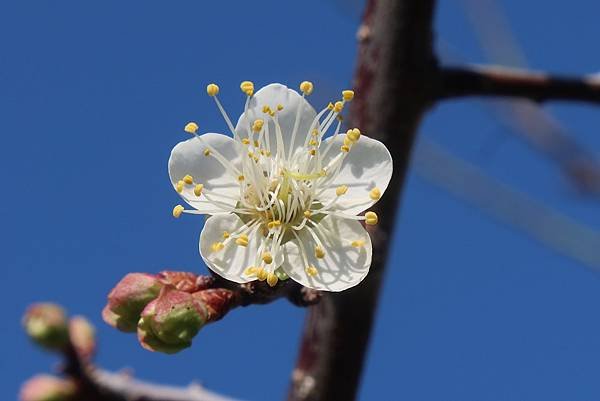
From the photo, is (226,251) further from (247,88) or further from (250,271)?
(247,88)

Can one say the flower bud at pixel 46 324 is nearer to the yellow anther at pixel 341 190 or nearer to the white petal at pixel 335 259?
the white petal at pixel 335 259

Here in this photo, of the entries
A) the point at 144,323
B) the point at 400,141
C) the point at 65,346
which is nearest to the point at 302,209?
the point at 400,141

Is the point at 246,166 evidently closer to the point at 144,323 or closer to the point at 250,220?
the point at 250,220

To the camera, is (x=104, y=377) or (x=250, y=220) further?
(x=250, y=220)

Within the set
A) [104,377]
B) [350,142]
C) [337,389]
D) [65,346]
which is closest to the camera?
[65,346]

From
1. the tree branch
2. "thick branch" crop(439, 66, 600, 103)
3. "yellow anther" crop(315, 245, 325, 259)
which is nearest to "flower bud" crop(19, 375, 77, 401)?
the tree branch

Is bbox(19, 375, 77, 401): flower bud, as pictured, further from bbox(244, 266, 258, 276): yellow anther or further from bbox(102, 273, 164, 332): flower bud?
bbox(244, 266, 258, 276): yellow anther

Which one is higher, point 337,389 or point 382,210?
point 382,210

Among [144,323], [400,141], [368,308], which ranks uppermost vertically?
[400,141]
